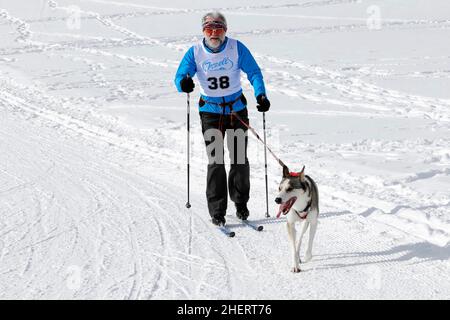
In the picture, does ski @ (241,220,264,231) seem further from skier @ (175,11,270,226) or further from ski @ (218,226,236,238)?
ski @ (218,226,236,238)

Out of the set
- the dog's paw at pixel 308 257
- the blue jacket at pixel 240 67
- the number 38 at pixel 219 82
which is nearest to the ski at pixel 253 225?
the dog's paw at pixel 308 257

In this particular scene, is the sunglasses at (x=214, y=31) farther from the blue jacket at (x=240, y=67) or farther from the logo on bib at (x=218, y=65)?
the logo on bib at (x=218, y=65)

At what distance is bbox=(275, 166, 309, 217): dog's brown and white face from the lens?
4.72m

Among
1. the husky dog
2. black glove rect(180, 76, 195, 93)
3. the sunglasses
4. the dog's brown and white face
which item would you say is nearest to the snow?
the husky dog

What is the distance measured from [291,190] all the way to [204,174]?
3484 millimetres

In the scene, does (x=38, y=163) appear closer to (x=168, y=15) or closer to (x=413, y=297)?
(x=413, y=297)

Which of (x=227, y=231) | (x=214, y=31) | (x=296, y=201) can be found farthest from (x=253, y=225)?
(x=214, y=31)

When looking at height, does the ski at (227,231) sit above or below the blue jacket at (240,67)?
below

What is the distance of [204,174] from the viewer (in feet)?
26.6

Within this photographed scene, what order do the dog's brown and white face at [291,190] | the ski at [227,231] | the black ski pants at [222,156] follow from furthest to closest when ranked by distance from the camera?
the black ski pants at [222,156] < the ski at [227,231] < the dog's brown and white face at [291,190]

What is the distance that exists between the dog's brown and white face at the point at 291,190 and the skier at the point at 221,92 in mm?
1279

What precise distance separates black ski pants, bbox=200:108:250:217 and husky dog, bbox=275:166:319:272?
1323 millimetres

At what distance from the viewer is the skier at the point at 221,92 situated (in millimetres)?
5850

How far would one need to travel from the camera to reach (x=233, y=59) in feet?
19.4
